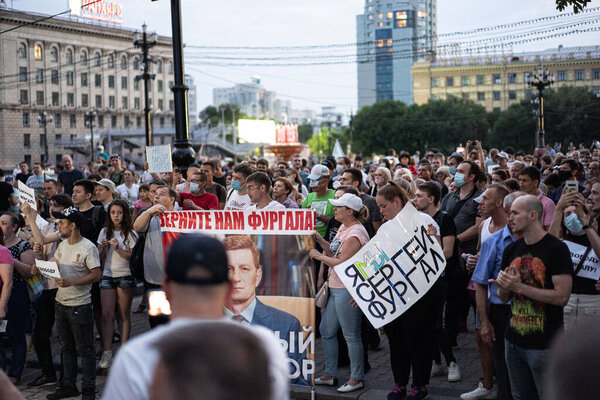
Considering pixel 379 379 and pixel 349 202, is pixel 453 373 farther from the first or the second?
pixel 349 202

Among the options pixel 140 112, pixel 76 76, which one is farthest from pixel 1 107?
pixel 140 112

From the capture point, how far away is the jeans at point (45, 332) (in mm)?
7625

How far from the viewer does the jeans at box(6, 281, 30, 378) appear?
755cm

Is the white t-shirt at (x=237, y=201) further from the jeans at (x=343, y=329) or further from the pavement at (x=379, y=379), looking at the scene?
the jeans at (x=343, y=329)

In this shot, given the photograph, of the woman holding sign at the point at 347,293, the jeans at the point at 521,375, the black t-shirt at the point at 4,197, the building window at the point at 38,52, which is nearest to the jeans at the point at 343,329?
the woman holding sign at the point at 347,293

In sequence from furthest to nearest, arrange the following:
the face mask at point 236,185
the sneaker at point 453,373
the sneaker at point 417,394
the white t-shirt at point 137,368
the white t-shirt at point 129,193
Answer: the white t-shirt at point 129,193, the face mask at point 236,185, the sneaker at point 453,373, the sneaker at point 417,394, the white t-shirt at point 137,368

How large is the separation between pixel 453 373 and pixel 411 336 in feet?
3.08

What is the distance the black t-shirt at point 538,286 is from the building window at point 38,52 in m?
93.7

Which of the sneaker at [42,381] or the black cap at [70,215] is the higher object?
the black cap at [70,215]

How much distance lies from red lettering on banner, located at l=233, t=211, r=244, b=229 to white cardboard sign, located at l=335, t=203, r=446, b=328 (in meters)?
0.97

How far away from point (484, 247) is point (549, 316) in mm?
999

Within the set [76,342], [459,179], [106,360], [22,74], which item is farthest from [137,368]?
[22,74]

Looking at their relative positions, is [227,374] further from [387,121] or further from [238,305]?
[387,121]

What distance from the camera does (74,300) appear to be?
22.9 ft
